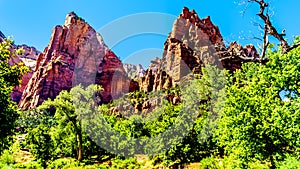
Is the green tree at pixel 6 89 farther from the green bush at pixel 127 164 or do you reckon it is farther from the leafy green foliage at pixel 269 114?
the green bush at pixel 127 164

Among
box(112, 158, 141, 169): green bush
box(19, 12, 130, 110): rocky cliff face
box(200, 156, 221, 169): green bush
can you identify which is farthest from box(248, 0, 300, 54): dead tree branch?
box(19, 12, 130, 110): rocky cliff face

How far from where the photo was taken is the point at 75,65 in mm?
129000

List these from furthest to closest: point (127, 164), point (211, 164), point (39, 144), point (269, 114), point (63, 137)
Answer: point (63, 137) < point (127, 164) < point (39, 144) < point (211, 164) < point (269, 114)

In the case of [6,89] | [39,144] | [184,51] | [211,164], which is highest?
[184,51]

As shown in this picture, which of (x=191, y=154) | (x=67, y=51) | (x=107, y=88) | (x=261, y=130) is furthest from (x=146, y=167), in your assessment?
(x=67, y=51)

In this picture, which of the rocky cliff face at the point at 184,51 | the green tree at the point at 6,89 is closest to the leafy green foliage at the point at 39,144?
the green tree at the point at 6,89

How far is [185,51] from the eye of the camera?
11625 cm

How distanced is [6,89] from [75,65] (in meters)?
121

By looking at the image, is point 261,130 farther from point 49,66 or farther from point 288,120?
point 49,66

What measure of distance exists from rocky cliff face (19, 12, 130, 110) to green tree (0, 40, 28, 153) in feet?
373

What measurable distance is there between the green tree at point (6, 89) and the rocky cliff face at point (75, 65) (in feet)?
373

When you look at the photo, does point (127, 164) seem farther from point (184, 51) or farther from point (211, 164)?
point (184, 51)

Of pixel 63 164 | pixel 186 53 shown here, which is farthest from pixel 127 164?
pixel 186 53

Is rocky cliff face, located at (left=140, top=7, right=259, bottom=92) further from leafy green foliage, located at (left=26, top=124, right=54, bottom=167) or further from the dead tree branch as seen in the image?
the dead tree branch
